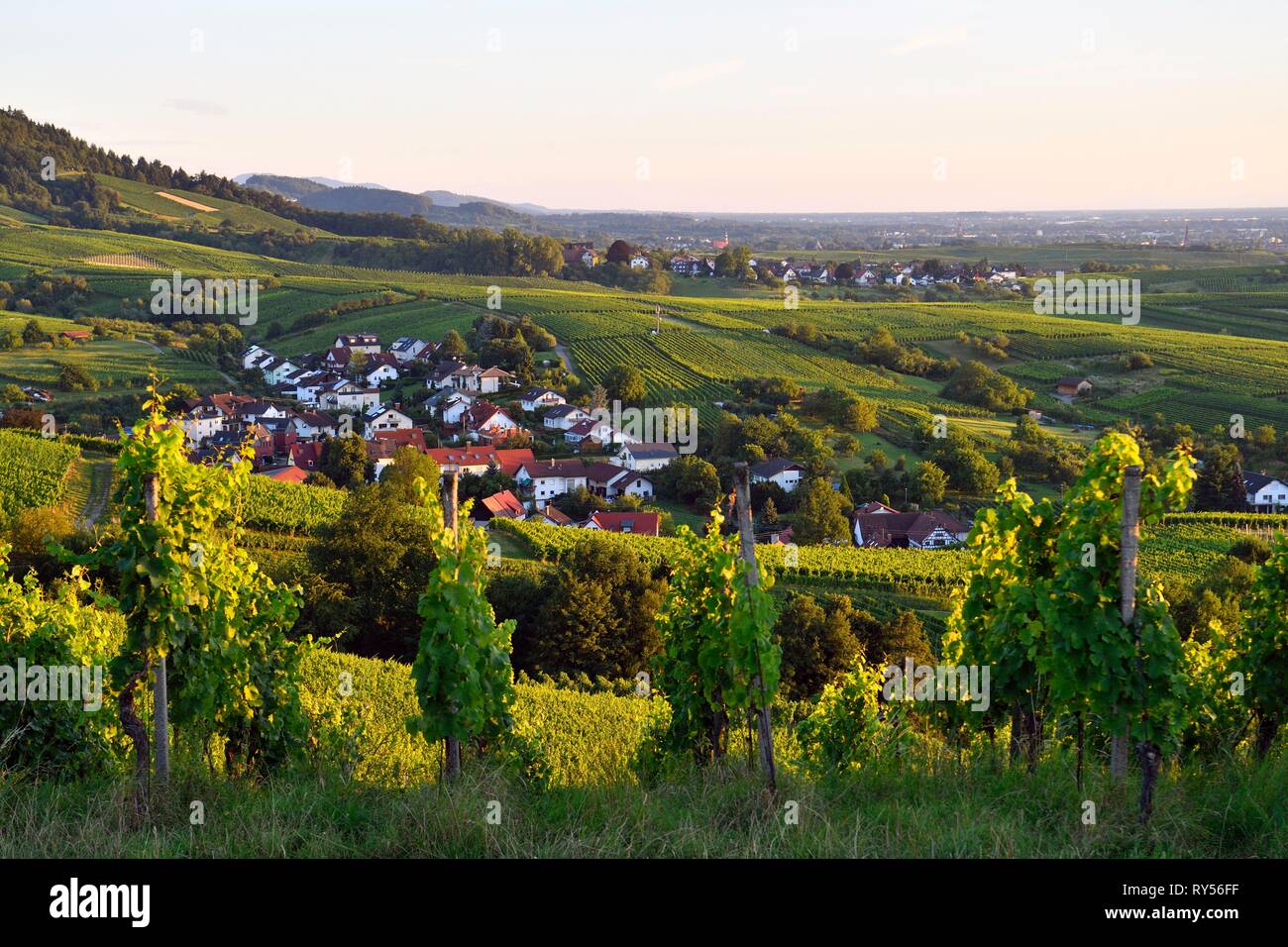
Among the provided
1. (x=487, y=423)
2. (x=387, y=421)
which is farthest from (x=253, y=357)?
(x=487, y=423)

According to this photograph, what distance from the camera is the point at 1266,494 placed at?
37531 millimetres

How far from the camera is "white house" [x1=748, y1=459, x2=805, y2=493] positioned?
40.6 metres

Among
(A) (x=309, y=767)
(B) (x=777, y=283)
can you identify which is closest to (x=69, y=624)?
(A) (x=309, y=767)

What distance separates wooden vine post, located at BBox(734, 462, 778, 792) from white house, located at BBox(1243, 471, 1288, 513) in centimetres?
3703

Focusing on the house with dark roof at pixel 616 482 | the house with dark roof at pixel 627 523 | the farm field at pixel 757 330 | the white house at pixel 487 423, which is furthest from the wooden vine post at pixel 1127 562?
the farm field at pixel 757 330

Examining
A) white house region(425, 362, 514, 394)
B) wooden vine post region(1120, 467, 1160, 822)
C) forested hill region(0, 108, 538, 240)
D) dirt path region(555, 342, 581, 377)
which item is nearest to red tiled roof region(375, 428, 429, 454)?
white house region(425, 362, 514, 394)

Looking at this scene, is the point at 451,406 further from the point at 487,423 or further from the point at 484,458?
the point at 484,458

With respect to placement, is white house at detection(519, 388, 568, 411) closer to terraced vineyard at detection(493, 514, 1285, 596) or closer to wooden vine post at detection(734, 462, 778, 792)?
terraced vineyard at detection(493, 514, 1285, 596)

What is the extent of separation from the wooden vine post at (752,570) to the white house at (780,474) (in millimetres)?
33699

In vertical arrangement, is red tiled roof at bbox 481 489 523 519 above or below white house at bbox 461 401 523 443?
below

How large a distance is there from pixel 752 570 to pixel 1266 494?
37.9 m

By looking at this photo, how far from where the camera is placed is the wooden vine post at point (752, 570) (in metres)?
6.06
